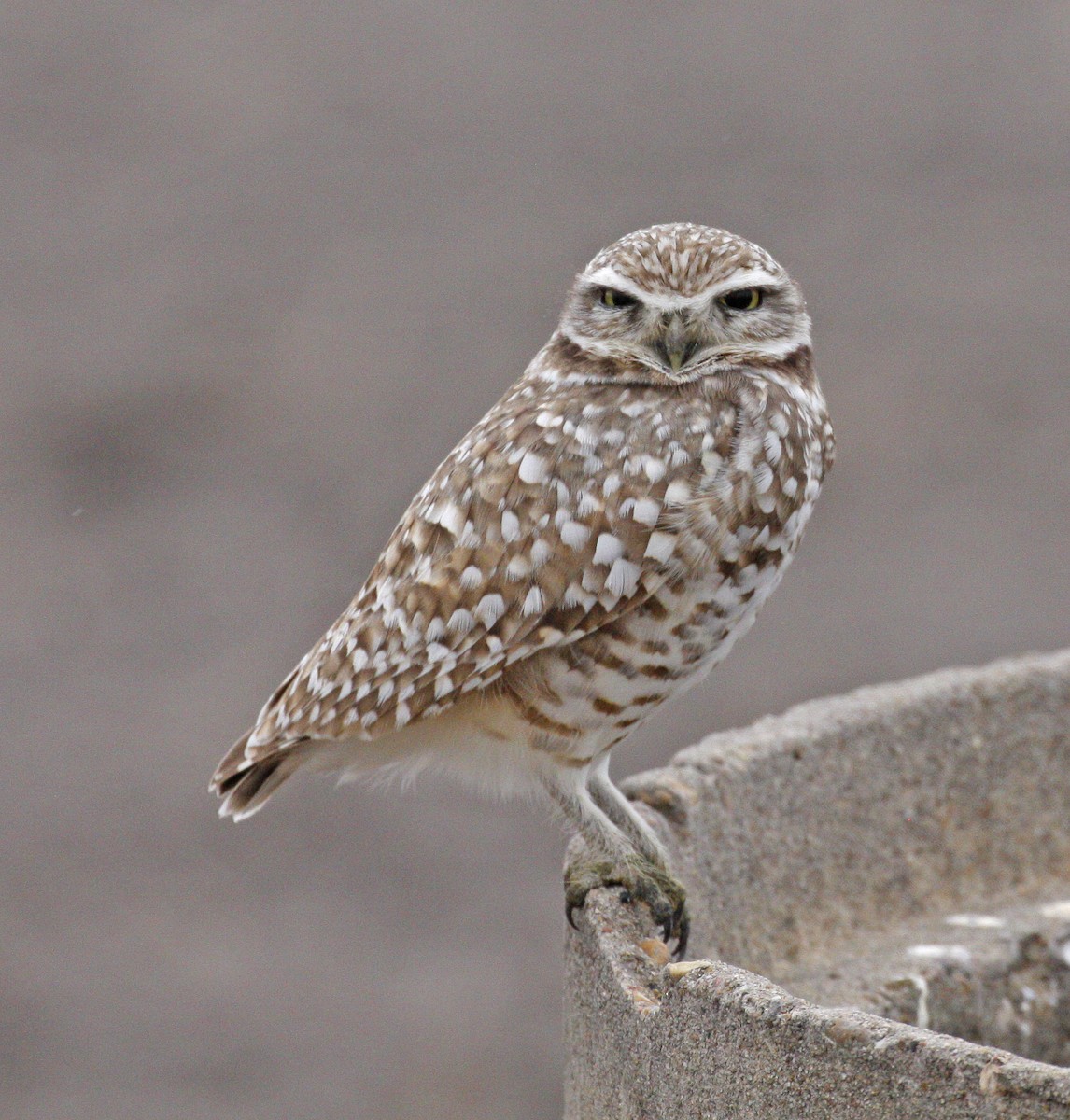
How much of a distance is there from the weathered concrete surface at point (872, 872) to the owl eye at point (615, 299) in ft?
2.34

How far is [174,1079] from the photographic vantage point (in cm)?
584

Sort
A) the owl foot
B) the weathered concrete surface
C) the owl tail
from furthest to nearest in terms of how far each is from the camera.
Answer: the owl tail
the owl foot
the weathered concrete surface

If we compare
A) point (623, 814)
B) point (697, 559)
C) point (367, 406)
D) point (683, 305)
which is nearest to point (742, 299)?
point (683, 305)

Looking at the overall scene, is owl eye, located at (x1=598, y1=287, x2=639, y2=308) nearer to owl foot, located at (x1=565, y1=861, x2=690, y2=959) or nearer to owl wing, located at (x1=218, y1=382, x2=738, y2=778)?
owl wing, located at (x1=218, y1=382, x2=738, y2=778)

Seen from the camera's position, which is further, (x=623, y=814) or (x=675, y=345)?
(x=623, y=814)

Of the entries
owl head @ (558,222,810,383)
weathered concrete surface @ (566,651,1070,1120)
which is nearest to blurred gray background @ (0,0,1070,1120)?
weathered concrete surface @ (566,651,1070,1120)

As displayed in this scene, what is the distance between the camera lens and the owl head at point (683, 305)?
2.68 metres

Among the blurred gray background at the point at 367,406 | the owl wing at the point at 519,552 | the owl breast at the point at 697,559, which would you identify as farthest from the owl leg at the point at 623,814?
the blurred gray background at the point at 367,406

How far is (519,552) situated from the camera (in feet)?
8.70

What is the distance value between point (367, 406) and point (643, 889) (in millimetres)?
5293

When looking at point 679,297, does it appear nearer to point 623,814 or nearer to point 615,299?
point 615,299

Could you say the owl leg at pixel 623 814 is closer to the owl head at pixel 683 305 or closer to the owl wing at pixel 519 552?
the owl wing at pixel 519 552

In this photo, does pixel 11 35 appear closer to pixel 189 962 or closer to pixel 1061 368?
pixel 189 962

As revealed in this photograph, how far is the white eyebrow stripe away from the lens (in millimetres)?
2672
